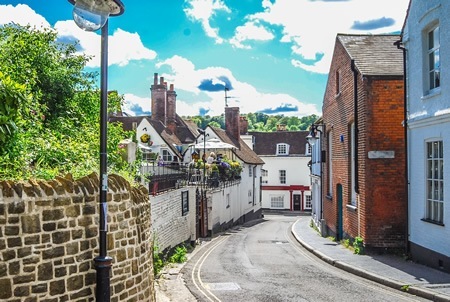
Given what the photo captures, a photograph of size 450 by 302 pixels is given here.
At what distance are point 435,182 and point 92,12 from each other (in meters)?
11.5

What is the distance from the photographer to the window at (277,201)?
204 feet

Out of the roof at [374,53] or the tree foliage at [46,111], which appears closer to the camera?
the tree foliage at [46,111]

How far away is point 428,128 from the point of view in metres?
14.4

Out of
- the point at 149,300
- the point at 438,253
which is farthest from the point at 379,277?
the point at 149,300

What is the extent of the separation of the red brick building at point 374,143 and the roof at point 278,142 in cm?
4295

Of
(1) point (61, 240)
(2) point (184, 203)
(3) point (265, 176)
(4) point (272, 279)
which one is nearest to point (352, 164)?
(2) point (184, 203)

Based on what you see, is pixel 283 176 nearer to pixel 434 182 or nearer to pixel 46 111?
pixel 434 182

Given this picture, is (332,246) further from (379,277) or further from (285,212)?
(285,212)

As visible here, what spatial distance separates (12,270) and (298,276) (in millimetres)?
9580

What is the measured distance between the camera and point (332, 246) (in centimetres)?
2044

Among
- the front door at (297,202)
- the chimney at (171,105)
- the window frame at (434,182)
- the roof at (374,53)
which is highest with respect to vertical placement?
the chimney at (171,105)

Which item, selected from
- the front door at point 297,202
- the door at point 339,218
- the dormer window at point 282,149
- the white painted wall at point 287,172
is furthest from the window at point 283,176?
the door at point 339,218

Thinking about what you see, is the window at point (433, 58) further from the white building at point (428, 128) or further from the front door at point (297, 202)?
the front door at point (297, 202)

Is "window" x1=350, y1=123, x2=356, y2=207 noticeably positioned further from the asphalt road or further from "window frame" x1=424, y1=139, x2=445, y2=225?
"window frame" x1=424, y1=139, x2=445, y2=225
